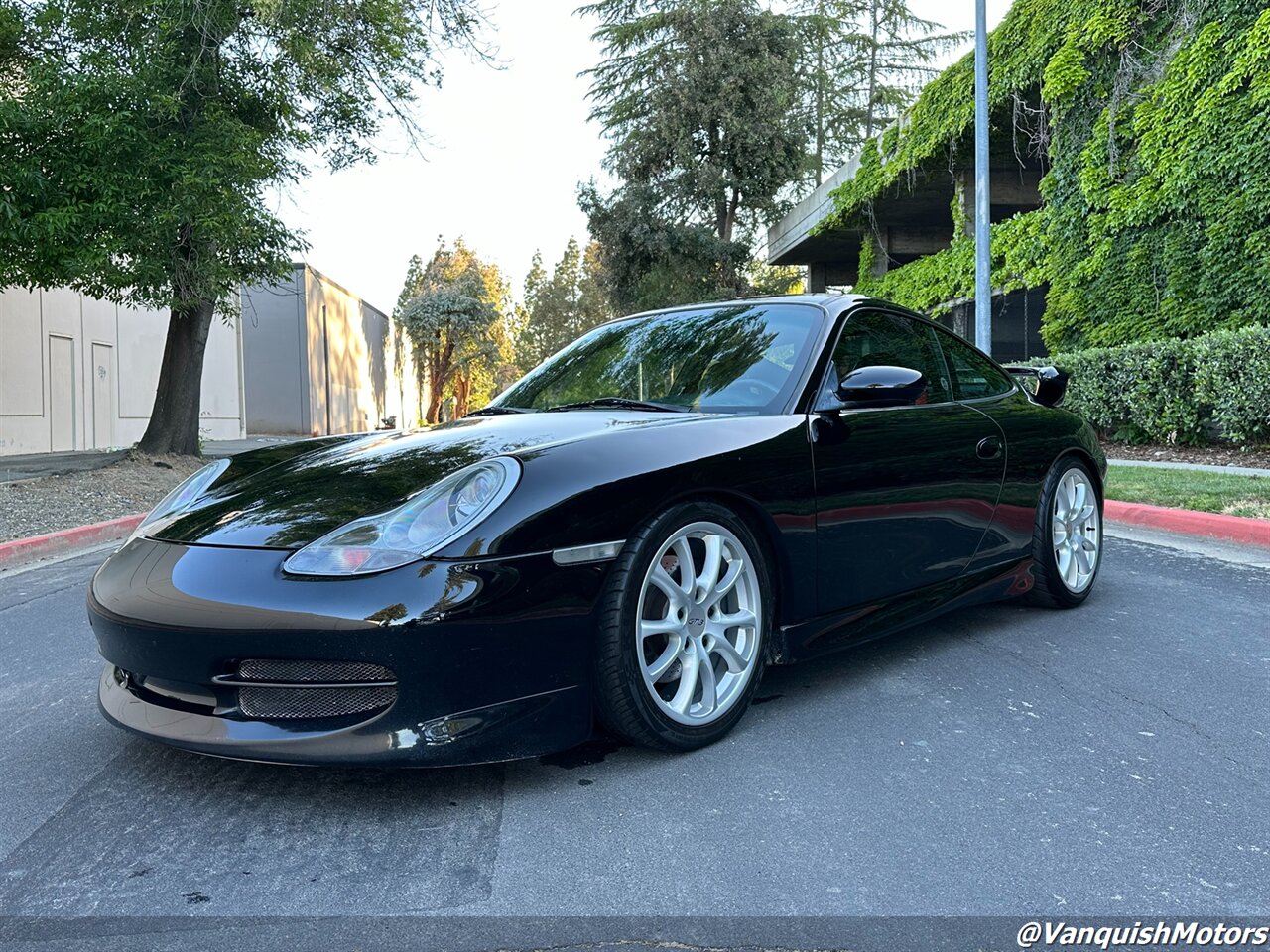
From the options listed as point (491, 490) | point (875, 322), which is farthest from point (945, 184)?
point (491, 490)

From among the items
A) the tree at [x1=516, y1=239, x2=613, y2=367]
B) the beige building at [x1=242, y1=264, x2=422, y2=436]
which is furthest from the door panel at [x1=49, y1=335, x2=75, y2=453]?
the tree at [x1=516, y1=239, x2=613, y2=367]

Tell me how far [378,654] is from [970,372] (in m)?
3.00

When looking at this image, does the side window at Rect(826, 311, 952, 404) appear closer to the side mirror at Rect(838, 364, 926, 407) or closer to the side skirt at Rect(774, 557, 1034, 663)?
the side mirror at Rect(838, 364, 926, 407)

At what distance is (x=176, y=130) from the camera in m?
11.8

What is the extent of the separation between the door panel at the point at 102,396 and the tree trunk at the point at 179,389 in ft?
23.2

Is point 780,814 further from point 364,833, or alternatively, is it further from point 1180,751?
point 1180,751

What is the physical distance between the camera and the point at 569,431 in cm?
295

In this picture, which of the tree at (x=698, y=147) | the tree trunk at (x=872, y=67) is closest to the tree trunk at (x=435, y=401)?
the tree at (x=698, y=147)

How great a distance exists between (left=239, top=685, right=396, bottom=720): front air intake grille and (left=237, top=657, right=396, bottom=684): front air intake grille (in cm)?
2

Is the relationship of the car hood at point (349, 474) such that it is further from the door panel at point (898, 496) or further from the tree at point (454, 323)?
the tree at point (454, 323)

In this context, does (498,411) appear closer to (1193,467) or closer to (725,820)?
(725,820)

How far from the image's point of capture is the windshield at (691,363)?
3396 millimetres

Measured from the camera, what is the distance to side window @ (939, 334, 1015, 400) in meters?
4.20

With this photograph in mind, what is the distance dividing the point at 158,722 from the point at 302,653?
0.50 metres
